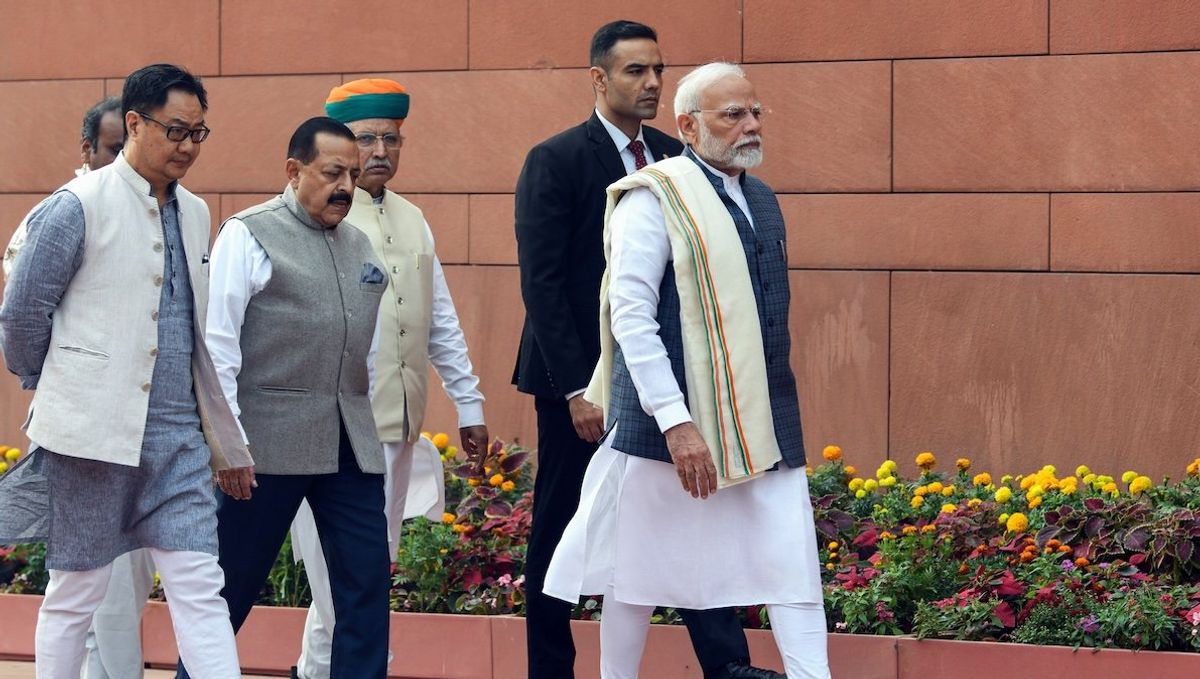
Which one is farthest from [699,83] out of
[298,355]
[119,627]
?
[119,627]

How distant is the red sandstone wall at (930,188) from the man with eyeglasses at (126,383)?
3.62 metres

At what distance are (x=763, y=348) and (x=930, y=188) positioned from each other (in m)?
3.10

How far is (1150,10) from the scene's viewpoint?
7672mm

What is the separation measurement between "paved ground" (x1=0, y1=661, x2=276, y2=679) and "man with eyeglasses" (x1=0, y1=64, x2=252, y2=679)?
1.63 metres

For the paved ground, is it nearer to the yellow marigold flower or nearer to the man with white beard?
the man with white beard

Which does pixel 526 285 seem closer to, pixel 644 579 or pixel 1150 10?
pixel 644 579

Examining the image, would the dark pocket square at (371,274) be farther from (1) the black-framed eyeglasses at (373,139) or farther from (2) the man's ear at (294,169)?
(1) the black-framed eyeglasses at (373,139)

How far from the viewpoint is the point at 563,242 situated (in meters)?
5.77

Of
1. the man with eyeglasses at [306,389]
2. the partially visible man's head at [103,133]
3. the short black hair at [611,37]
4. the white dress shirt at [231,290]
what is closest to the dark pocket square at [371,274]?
the man with eyeglasses at [306,389]

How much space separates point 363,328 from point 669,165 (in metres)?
1.09

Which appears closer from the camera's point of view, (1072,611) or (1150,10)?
(1072,611)

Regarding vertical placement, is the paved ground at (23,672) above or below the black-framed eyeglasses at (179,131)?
below

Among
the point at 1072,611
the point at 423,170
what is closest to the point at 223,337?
the point at 1072,611

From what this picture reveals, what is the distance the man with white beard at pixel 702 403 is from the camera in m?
4.96
